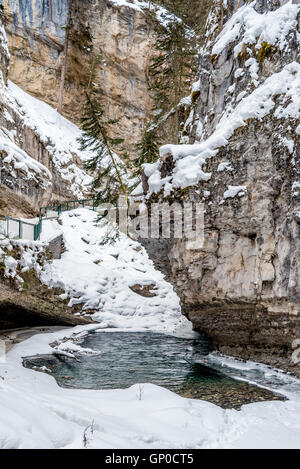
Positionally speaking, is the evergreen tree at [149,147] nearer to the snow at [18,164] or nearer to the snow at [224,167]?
the snow at [18,164]

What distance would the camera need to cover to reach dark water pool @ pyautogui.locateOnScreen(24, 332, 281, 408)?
21.3 feet

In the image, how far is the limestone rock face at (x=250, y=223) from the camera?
7426 mm

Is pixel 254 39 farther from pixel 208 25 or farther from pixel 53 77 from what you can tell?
pixel 53 77

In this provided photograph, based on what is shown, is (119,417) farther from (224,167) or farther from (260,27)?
(260,27)

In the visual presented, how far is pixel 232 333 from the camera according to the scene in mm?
9930

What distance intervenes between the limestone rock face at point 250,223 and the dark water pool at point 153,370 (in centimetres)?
159

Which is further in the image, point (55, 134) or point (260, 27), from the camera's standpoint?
point (55, 134)

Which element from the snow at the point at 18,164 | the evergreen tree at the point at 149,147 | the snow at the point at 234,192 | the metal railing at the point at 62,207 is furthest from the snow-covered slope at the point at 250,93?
the metal railing at the point at 62,207

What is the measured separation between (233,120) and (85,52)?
31.2 meters

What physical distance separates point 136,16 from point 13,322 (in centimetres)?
3508

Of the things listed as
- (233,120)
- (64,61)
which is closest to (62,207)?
(64,61)

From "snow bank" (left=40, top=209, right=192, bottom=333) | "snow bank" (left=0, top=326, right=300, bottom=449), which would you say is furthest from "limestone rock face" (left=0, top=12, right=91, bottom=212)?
"snow bank" (left=0, top=326, right=300, bottom=449)

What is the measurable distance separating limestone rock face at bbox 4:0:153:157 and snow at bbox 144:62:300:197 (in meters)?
25.2

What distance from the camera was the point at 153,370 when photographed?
8.40m
